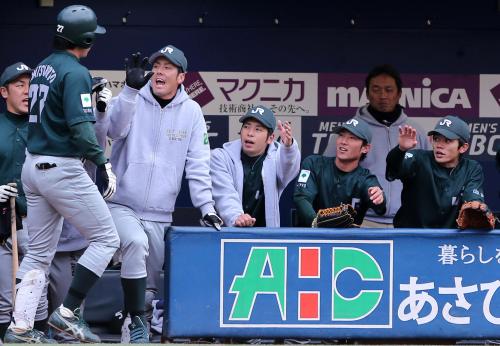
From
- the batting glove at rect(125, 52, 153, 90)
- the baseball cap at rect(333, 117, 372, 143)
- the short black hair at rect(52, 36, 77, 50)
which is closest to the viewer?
the short black hair at rect(52, 36, 77, 50)

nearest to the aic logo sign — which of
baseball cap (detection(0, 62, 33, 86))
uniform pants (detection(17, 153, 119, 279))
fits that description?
uniform pants (detection(17, 153, 119, 279))

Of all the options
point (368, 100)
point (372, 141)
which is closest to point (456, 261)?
point (372, 141)

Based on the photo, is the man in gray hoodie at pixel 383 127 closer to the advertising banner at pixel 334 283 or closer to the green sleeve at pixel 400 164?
the green sleeve at pixel 400 164

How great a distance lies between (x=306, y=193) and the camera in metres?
8.04

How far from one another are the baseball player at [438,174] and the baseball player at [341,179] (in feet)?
0.61

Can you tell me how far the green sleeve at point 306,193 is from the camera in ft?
26.1

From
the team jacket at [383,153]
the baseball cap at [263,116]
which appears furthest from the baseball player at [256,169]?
the team jacket at [383,153]

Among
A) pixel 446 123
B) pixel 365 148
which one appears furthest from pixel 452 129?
pixel 365 148

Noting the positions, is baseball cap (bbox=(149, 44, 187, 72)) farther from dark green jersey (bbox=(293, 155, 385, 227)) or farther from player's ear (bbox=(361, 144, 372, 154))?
player's ear (bbox=(361, 144, 372, 154))

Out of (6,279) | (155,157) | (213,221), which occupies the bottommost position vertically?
(6,279)

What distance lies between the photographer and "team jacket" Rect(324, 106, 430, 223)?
886 centimetres

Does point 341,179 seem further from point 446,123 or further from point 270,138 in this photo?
point 446,123

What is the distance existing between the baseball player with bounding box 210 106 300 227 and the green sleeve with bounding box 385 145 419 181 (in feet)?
1.73

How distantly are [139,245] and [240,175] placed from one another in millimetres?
893
